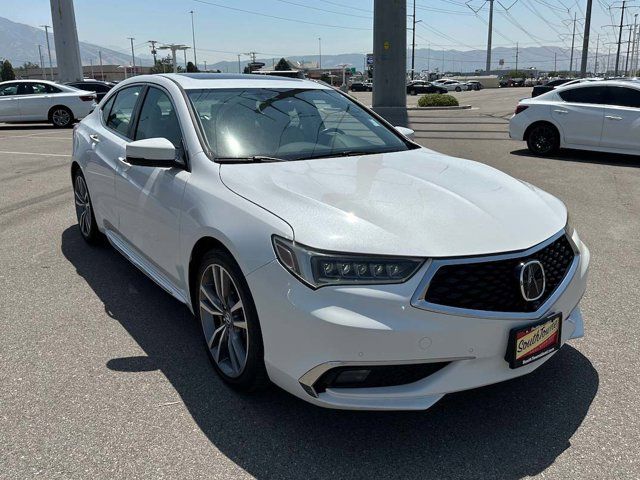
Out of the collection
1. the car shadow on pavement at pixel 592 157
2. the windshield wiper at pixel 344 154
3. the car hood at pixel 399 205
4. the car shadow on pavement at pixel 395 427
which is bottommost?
the car shadow on pavement at pixel 395 427

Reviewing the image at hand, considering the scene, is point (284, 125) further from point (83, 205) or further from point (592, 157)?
point (592, 157)

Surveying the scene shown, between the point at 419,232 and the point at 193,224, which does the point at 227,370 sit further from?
the point at 419,232

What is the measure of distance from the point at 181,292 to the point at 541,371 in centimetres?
214

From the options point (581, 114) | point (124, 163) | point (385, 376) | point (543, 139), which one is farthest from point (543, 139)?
point (385, 376)

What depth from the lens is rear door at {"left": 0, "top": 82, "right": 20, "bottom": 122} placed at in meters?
18.9

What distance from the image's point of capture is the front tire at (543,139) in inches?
456

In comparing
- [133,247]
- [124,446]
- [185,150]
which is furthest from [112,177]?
[124,446]

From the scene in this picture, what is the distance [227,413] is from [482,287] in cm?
140

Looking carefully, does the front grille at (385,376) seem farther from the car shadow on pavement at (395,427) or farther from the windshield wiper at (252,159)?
the windshield wiper at (252,159)

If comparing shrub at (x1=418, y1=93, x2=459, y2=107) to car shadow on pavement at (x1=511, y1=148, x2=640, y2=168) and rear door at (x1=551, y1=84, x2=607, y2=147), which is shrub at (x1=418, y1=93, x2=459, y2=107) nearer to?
car shadow on pavement at (x1=511, y1=148, x2=640, y2=168)

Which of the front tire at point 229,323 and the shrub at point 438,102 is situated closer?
the front tire at point 229,323

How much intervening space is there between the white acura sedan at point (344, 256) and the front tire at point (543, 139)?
865 cm

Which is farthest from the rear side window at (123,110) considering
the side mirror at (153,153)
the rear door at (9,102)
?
the rear door at (9,102)

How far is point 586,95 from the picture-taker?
1118 centimetres
